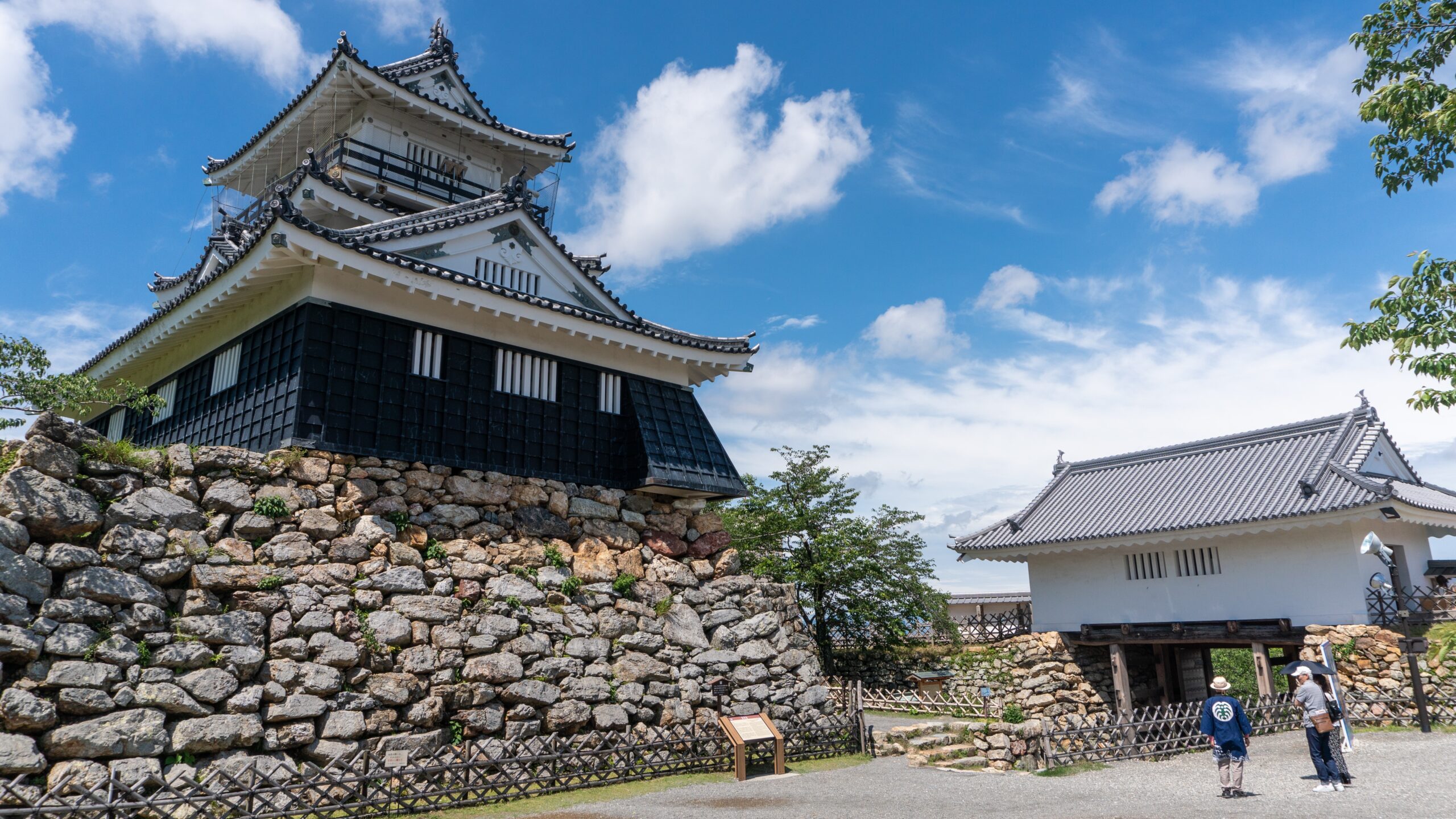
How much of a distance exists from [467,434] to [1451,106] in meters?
14.4

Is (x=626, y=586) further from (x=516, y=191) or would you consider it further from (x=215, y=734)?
(x=516, y=191)

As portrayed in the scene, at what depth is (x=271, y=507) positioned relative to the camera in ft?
40.4

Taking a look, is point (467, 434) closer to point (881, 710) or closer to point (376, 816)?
point (376, 816)

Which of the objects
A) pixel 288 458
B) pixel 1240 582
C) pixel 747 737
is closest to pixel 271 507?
pixel 288 458

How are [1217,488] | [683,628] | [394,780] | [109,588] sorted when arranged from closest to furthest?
[109,588] → [394,780] → [683,628] → [1217,488]

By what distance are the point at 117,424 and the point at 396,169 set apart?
831 centimetres

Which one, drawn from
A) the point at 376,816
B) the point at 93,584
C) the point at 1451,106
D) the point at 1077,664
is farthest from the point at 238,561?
the point at 1077,664

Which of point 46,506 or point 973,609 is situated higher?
point 46,506

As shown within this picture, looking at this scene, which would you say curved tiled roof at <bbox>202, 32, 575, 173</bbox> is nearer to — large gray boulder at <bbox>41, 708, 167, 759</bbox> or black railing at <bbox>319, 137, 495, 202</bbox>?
black railing at <bbox>319, 137, 495, 202</bbox>

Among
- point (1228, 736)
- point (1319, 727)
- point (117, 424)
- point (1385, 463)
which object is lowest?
point (1228, 736)

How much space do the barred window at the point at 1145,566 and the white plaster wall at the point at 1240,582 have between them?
0.10 meters

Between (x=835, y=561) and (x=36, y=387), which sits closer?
(x=36, y=387)

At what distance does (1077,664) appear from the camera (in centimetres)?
2472

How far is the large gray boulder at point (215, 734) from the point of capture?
10344mm
